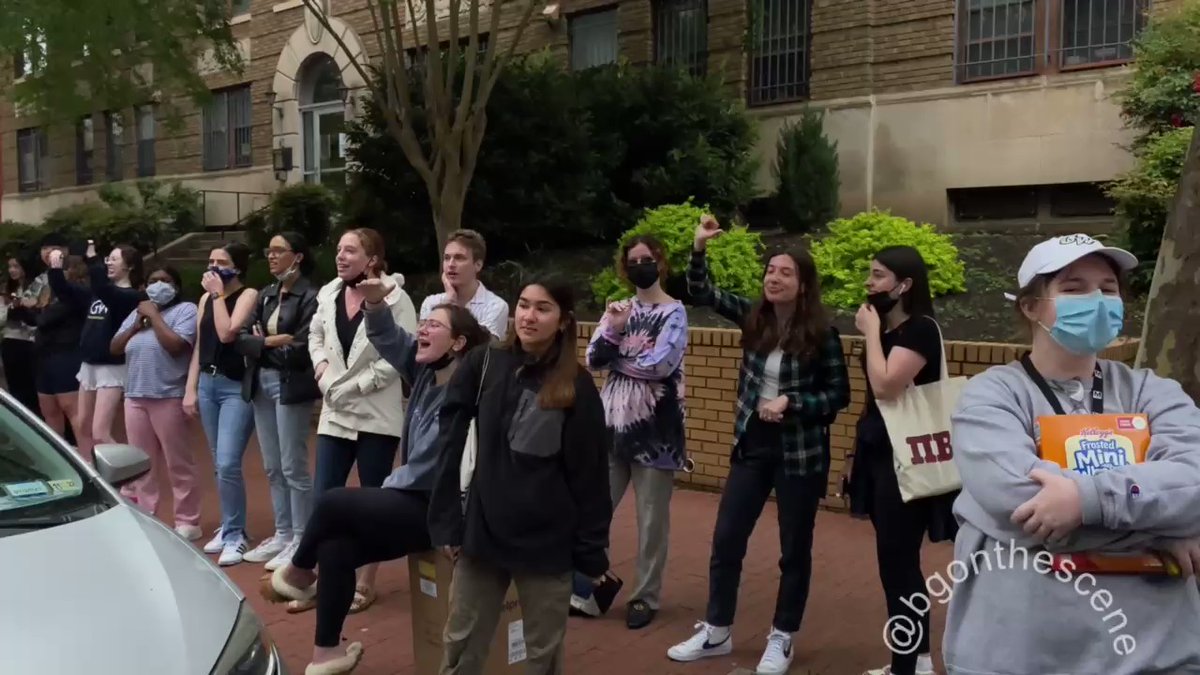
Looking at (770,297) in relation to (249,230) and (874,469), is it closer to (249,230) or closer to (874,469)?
(874,469)

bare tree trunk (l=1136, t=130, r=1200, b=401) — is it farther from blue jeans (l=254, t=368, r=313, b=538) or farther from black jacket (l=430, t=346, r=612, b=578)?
blue jeans (l=254, t=368, r=313, b=538)

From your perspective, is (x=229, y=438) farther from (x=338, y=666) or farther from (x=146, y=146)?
(x=146, y=146)

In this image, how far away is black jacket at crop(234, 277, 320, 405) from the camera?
595cm

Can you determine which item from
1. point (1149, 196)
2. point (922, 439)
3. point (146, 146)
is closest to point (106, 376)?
point (922, 439)

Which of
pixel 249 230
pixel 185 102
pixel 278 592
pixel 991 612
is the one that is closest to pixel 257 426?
pixel 278 592

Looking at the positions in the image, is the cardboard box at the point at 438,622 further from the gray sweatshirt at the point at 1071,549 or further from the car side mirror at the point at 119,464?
the gray sweatshirt at the point at 1071,549

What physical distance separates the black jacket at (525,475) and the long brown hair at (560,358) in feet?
0.10

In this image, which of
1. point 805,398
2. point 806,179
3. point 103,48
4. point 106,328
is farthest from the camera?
point 806,179

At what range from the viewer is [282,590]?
4418 mm

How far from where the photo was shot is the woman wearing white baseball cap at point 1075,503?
2270mm

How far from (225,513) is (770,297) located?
3819 mm

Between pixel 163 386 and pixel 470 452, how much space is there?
3.87m

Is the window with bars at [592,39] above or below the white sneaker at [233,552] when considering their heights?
above

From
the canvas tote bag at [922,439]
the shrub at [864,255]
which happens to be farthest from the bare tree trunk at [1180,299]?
the shrub at [864,255]
